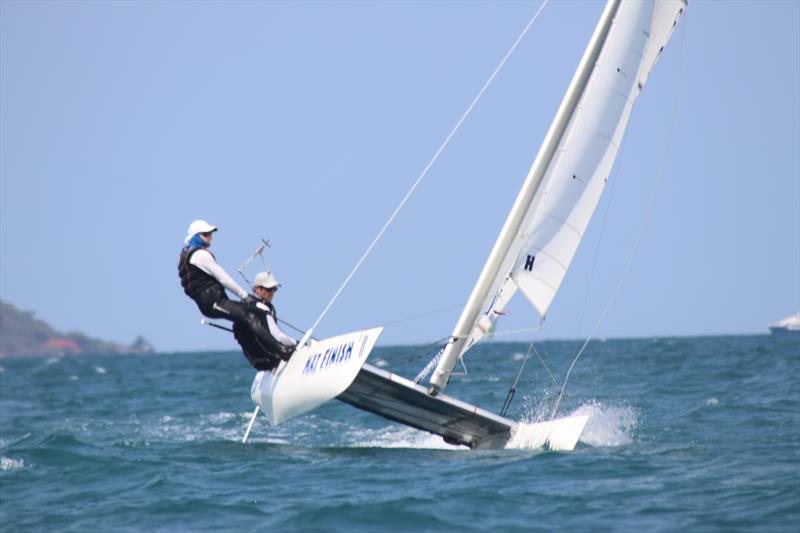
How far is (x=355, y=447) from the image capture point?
1194cm

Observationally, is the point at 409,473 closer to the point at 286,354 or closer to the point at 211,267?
the point at 286,354

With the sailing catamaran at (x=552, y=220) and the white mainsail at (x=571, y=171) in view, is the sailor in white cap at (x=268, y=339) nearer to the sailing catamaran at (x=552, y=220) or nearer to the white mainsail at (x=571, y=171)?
the sailing catamaran at (x=552, y=220)

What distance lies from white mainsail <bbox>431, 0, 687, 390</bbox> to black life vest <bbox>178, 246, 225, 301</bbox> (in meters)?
2.18

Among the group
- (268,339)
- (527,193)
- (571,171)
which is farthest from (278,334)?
(571,171)

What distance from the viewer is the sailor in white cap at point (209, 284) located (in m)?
10.6

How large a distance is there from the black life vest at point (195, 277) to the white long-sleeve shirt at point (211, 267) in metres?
0.05

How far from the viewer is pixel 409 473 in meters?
9.53

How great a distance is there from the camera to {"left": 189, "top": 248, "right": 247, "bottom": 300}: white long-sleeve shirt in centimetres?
1054

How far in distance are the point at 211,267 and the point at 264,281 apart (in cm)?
60

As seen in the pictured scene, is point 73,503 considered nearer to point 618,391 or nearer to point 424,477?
point 424,477

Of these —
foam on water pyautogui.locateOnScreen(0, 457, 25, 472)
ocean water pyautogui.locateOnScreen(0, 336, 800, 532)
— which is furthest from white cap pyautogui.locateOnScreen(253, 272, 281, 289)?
foam on water pyautogui.locateOnScreen(0, 457, 25, 472)

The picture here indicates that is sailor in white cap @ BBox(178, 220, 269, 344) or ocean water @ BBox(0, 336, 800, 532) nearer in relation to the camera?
ocean water @ BBox(0, 336, 800, 532)

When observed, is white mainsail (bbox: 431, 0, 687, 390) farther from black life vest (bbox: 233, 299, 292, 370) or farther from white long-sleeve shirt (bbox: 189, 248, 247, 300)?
white long-sleeve shirt (bbox: 189, 248, 247, 300)

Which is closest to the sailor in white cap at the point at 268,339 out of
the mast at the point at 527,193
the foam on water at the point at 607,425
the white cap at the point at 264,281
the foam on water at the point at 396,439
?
the white cap at the point at 264,281
